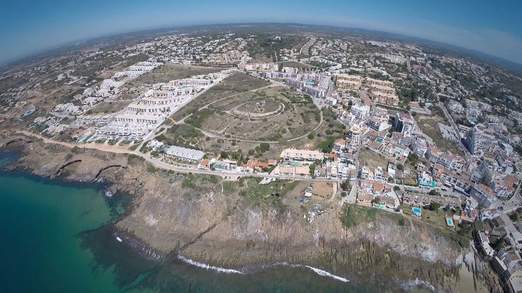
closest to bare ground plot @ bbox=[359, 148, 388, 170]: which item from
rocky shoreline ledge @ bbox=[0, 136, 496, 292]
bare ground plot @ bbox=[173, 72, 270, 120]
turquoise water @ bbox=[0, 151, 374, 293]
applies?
rocky shoreline ledge @ bbox=[0, 136, 496, 292]

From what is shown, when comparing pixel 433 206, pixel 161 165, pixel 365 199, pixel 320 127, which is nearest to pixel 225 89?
pixel 320 127

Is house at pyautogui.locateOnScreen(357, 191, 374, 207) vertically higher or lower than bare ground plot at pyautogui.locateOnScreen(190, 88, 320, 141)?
lower

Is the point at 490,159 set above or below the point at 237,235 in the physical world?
above

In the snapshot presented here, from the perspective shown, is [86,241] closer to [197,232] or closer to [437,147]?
[197,232]

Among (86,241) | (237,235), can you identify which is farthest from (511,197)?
(86,241)

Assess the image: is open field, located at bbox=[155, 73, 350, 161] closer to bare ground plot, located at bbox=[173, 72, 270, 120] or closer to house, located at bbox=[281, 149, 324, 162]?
bare ground plot, located at bbox=[173, 72, 270, 120]

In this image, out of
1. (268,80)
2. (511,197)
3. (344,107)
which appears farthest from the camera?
(268,80)
